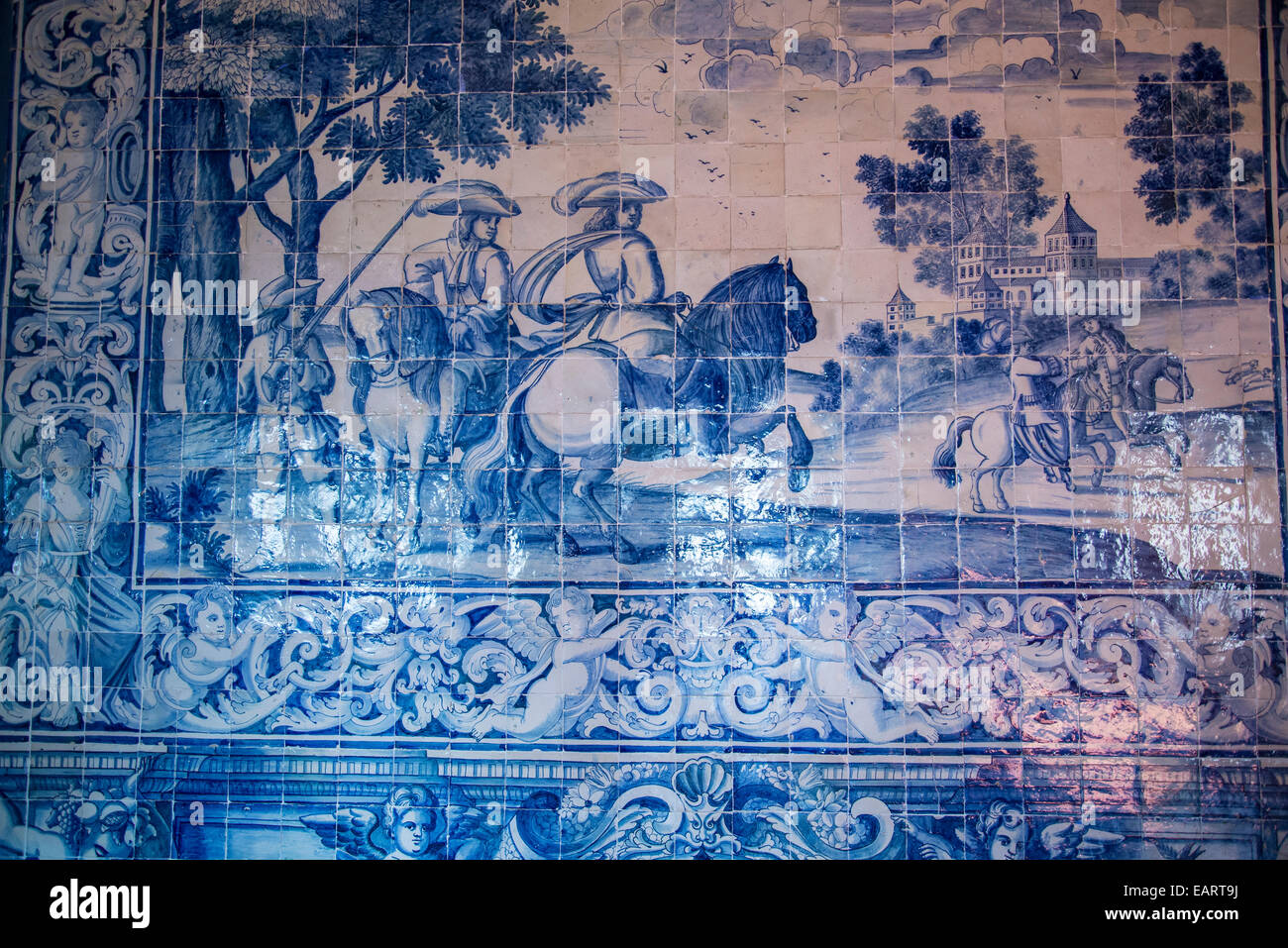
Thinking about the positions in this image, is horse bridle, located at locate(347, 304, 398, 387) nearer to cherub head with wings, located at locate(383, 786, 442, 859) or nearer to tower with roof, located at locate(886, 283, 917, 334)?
cherub head with wings, located at locate(383, 786, 442, 859)

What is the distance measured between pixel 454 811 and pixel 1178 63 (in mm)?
3464

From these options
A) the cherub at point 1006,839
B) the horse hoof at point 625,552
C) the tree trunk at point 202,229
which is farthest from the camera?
the tree trunk at point 202,229

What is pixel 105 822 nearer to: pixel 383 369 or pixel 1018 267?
pixel 383 369

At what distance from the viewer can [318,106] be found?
3238 millimetres

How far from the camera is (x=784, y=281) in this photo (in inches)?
123

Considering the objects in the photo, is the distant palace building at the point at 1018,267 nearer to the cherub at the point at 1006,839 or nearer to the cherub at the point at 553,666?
the cherub at the point at 553,666

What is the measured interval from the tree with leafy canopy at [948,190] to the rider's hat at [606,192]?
2.33 feet

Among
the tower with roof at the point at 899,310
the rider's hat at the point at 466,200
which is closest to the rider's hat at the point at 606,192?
the rider's hat at the point at 466,200

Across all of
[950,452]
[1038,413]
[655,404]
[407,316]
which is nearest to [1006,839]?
[950,452]

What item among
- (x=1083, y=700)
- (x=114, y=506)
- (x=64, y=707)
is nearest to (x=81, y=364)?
(x=114, y=506)

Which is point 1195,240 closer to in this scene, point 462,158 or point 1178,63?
point 1178,63

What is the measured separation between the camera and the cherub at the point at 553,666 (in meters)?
3.05

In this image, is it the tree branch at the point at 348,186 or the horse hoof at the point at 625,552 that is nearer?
the horse hoof at the point at 625,552

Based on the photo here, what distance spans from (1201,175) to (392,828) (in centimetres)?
344
